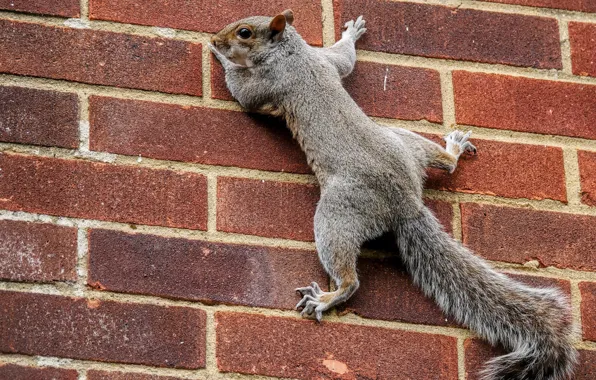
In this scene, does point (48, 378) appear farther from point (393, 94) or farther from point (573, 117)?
point (573, 117)

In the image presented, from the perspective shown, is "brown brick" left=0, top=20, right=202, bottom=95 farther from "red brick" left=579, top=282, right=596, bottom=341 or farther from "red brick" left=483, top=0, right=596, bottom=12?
"red brick" left=579, top=282, right=596, bottom=341

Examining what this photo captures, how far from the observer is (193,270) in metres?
1.66

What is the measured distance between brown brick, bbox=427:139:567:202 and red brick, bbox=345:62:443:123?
116 millimetres

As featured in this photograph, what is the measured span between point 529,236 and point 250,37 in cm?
73

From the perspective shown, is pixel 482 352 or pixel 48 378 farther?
pixel 482 352

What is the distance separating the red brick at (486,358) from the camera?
65.6 inches

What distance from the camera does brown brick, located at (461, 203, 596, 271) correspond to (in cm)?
177

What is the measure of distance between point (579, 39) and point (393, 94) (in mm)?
431

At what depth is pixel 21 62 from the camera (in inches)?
68.9

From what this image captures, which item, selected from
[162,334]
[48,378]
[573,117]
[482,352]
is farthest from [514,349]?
[48,378]

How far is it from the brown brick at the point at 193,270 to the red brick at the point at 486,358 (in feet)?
1.10

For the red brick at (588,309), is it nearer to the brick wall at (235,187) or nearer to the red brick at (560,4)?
the brick wall at (235,187)

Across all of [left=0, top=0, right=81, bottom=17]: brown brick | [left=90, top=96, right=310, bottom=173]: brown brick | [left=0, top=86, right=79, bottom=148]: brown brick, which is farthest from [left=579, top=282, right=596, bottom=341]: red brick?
[left=0, top=0, right=81, bottom=17]: brown brick

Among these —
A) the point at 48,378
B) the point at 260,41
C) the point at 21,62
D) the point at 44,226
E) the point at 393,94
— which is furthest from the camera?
the point at 260,41
